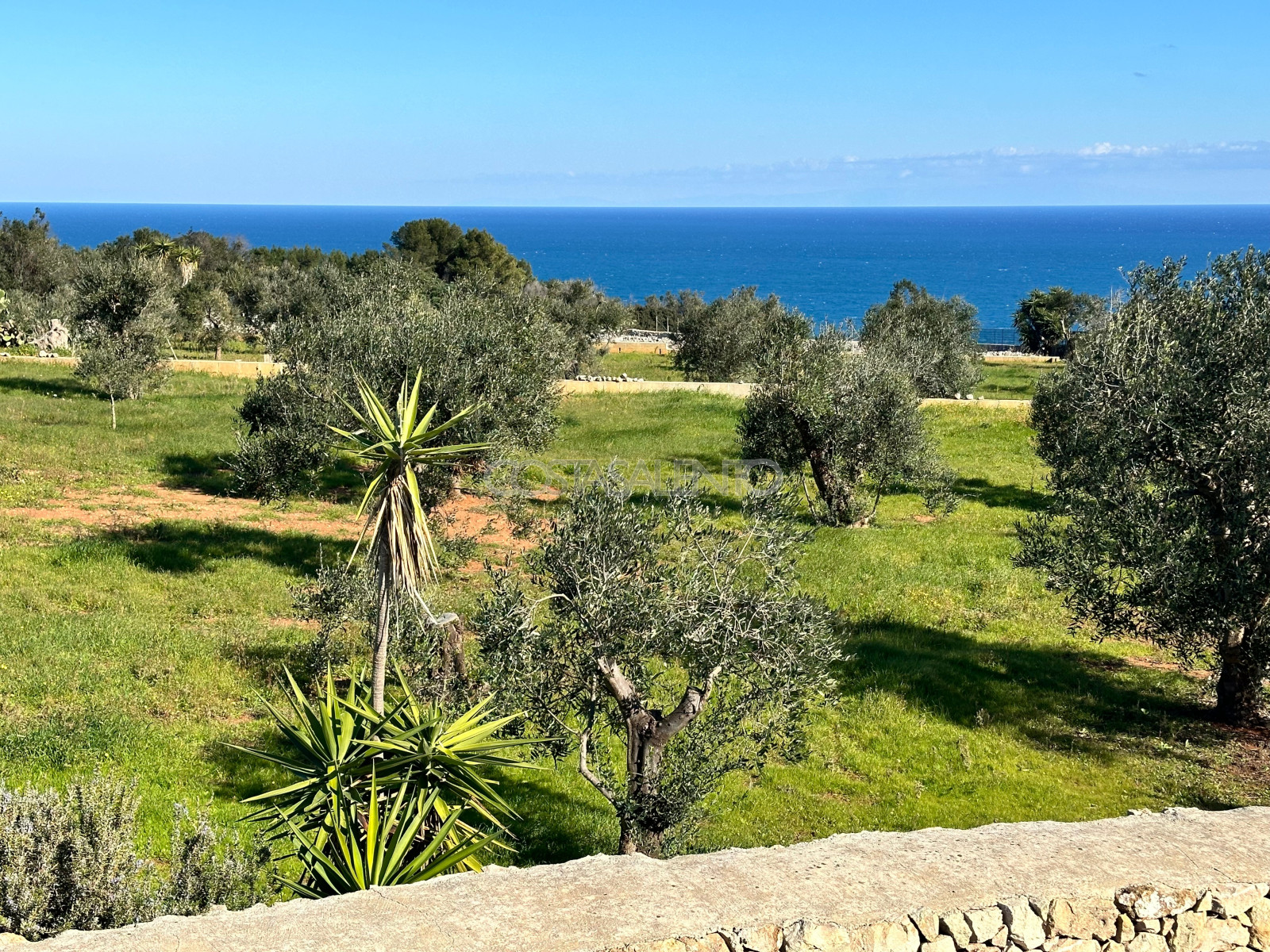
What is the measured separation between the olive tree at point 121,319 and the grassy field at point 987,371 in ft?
103

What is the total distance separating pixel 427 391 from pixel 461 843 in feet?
44.0

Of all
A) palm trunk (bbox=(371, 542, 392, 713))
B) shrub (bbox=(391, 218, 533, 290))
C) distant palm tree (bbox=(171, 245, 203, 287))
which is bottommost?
palm trunk (bbox=(371, 542, 392, 713))

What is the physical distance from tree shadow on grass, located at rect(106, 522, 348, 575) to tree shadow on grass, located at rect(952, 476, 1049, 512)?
69.9ft

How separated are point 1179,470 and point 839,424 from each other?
13.0 meters

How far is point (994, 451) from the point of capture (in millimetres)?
42594

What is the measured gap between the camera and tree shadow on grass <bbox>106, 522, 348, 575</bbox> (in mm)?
24562

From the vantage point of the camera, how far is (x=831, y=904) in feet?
28.0

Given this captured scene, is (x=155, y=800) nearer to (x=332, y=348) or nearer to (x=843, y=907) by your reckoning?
(x=843, y=907)

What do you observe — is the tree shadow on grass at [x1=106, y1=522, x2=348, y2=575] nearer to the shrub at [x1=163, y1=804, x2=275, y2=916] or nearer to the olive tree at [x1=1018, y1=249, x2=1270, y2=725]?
the shrub at [x1=163, y1=804, x2=275, y2=916]

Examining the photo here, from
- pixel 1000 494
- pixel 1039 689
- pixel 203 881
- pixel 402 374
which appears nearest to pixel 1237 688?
pixel 1039 689

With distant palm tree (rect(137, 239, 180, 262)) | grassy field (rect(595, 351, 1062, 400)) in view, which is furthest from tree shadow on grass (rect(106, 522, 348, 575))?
distant palm tree (rect(137, 239, 180, 262))

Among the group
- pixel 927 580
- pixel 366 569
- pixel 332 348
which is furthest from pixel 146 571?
pixel 927 580

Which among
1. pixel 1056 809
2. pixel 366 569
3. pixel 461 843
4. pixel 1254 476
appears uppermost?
pixel 1254 476

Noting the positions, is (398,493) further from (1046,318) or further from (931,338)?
(1046,318)
